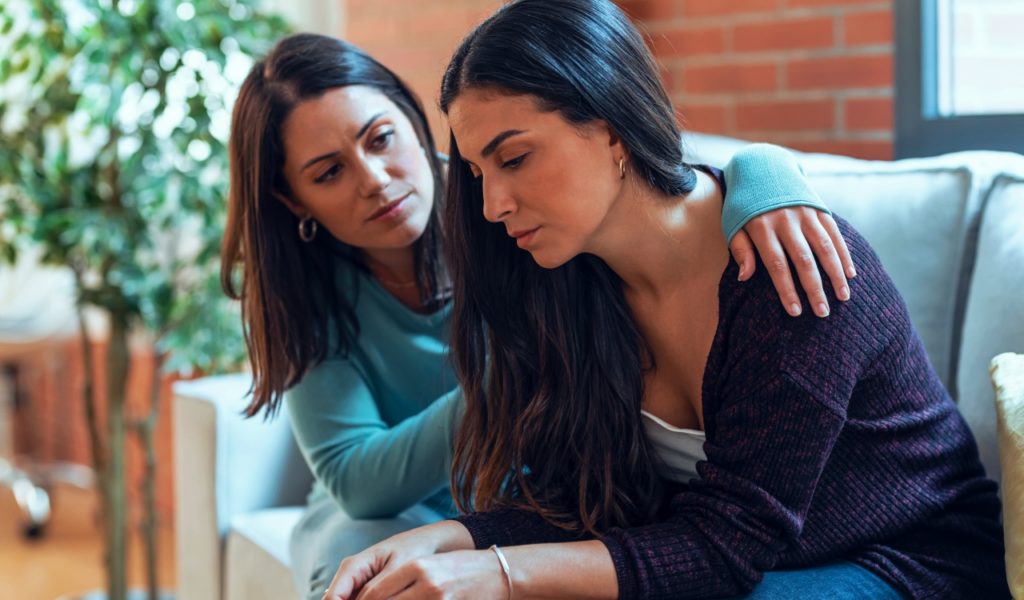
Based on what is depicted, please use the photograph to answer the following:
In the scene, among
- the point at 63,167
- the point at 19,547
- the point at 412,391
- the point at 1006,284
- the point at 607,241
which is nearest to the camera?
the point at 607,241

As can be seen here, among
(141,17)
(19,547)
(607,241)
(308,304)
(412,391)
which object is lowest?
(19,547)

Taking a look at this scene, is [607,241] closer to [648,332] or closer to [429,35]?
[648,332]

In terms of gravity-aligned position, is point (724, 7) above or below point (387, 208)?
above

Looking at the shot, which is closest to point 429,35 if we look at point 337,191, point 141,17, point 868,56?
point 141,17

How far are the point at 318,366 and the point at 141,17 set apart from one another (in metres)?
0.91

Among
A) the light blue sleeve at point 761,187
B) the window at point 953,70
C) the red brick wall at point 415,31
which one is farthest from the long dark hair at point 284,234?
the red brick wall at point 415,31

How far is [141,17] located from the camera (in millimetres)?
2174

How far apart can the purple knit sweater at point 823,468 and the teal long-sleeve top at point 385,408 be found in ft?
0.69

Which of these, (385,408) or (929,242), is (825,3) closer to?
(929,242)

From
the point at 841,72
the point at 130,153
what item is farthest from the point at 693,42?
the point at 130,153

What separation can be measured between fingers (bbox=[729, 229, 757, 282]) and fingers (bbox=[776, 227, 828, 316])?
4 centimetres

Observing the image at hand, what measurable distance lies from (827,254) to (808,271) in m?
0.03

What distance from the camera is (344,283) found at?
1703 mm

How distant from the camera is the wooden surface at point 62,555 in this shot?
10.0 ft
